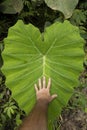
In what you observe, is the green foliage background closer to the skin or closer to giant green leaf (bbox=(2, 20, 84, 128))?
giant green leaf (bbox=(2, 20, 84, 128))

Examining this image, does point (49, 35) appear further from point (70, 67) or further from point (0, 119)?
point (0, 119)

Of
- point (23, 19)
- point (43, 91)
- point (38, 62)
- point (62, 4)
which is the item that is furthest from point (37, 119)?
point (23, 19)

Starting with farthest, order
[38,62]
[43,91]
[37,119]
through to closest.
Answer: [38,62], [43,91], [37,119]

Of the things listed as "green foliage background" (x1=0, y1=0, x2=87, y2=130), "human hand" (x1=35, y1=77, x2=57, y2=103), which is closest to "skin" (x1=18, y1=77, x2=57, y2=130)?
"human hand" (x1=35, y1=77, x2=57, y2=103)

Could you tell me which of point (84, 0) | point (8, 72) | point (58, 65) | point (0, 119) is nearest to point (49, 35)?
point (58, 65)

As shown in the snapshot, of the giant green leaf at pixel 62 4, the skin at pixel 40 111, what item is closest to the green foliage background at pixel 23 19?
the giant green leaf at pixel 62 4

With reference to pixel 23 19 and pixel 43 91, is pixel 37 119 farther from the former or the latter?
pixel 23 19

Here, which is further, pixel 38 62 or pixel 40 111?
pixel 38 62
